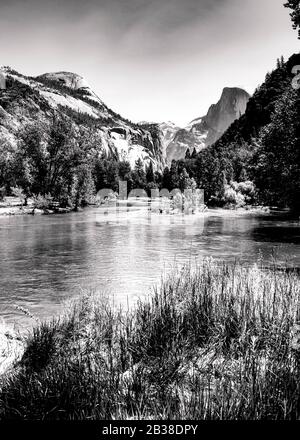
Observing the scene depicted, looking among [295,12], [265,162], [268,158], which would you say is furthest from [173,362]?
[265,162]

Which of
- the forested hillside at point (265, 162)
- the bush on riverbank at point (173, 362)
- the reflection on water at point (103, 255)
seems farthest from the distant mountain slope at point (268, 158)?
the bush on riverbank at point (173, 362)

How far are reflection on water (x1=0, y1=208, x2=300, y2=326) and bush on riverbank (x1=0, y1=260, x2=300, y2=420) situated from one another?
1.41 m

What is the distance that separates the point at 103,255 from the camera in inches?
915

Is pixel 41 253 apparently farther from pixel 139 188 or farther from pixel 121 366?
pixel 139 188

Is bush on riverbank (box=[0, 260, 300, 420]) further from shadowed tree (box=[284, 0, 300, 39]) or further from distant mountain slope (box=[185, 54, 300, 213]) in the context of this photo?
distant mountain slope (box=[185, 54, 300, 213])

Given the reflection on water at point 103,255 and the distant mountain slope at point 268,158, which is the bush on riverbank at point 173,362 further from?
the distant mountain slope at point 268,158

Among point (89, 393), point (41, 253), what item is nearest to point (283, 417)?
point (89, 393)

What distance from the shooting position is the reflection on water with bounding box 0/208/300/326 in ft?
48.5

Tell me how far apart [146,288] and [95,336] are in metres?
7.87

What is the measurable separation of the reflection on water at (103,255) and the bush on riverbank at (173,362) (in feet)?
4.64

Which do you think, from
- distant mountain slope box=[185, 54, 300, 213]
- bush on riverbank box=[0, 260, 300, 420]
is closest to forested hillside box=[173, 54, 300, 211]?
distant mountain slope box=[185, 54, 300, 213]

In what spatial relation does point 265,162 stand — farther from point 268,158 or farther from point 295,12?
point 295,12

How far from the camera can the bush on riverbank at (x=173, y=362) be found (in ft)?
14.6
